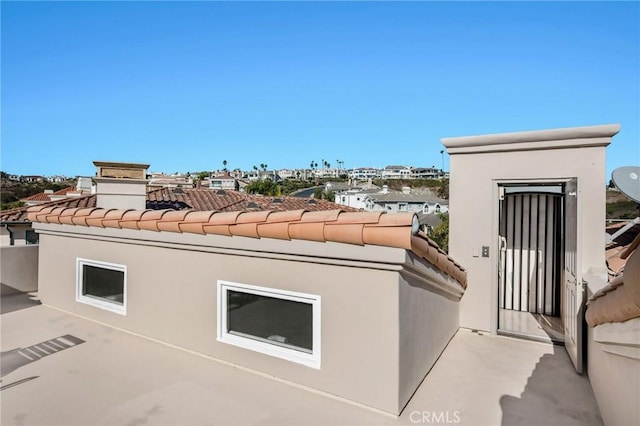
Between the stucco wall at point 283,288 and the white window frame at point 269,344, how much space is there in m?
0.06

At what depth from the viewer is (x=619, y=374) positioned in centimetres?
266

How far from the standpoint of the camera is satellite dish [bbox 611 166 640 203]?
592 centimetres

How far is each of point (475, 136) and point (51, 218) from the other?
846cm

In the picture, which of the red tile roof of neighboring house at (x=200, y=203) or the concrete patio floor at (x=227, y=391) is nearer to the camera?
the concrete patio floor at (x=227, y=391)

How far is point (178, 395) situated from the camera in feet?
12.7

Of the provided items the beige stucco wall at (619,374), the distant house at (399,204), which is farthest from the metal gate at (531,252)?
the distant house at (399,204)

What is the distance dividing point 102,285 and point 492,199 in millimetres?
7303

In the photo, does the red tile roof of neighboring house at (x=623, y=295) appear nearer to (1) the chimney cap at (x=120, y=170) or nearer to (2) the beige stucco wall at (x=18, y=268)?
(1) the chimney cap at (x=120, y=170)

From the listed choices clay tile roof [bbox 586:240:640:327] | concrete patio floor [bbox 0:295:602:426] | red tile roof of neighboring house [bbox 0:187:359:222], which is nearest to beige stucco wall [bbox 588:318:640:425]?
clay tile roof [bbox 586:240:640:327]

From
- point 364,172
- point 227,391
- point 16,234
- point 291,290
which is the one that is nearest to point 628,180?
point 291,290

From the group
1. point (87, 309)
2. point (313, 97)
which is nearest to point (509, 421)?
point (87, 309)

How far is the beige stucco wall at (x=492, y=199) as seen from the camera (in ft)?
17.6

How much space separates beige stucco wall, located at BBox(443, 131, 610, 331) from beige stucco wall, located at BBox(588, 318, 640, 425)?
236cm

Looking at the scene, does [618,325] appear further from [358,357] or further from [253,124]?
[253,124]
